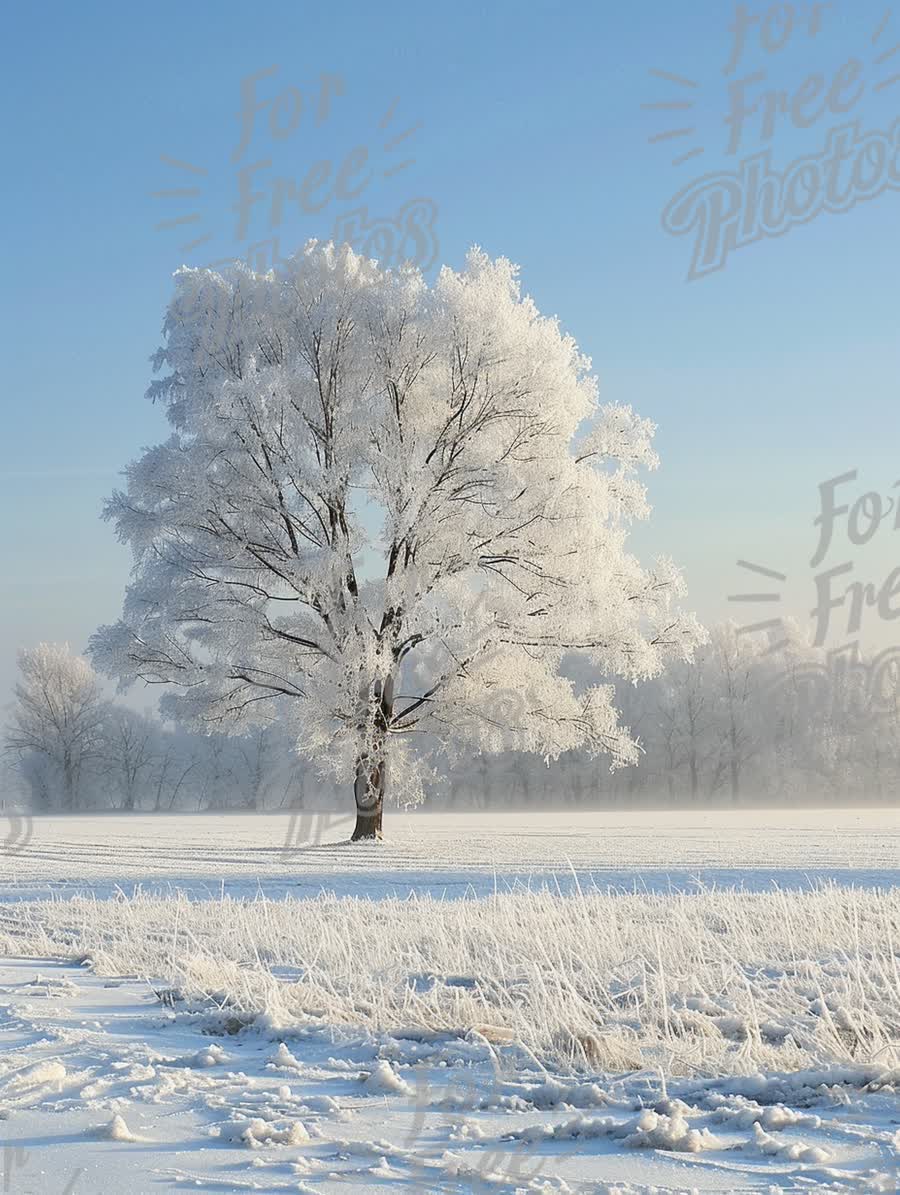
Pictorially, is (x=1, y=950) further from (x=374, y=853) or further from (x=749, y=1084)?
(x=374, y=853)

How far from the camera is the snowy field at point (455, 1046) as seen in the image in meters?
3.41

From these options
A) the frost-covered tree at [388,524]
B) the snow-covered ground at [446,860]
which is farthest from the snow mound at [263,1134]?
the frost-covered tree at [388,524]

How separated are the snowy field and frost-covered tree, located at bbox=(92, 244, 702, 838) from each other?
1027 centimetres

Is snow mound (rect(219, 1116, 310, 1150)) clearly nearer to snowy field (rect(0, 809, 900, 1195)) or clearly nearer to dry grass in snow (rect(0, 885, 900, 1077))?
snowy field (rect(0, 809, 900, 1195))

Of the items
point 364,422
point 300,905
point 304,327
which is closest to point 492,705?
point 364,422

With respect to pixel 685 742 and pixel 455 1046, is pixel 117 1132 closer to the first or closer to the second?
pixel 455 1046

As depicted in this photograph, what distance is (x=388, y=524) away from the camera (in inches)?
798

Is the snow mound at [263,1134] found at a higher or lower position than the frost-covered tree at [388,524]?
lower

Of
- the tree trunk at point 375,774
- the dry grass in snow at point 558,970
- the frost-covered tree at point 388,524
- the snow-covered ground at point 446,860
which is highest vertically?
the frost-covered tree at point 388,524

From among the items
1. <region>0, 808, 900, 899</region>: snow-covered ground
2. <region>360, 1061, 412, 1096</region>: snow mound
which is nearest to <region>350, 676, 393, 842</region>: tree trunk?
<region>0, 808, 900, 899</region>: snow-covered ground

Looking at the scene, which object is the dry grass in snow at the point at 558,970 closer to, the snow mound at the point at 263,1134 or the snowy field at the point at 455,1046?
the snowy field at the point at 455,1046

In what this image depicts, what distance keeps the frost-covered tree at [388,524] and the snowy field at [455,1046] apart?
10265 mm

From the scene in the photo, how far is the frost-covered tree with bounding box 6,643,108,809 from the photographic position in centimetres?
6731

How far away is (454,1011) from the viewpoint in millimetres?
5508
